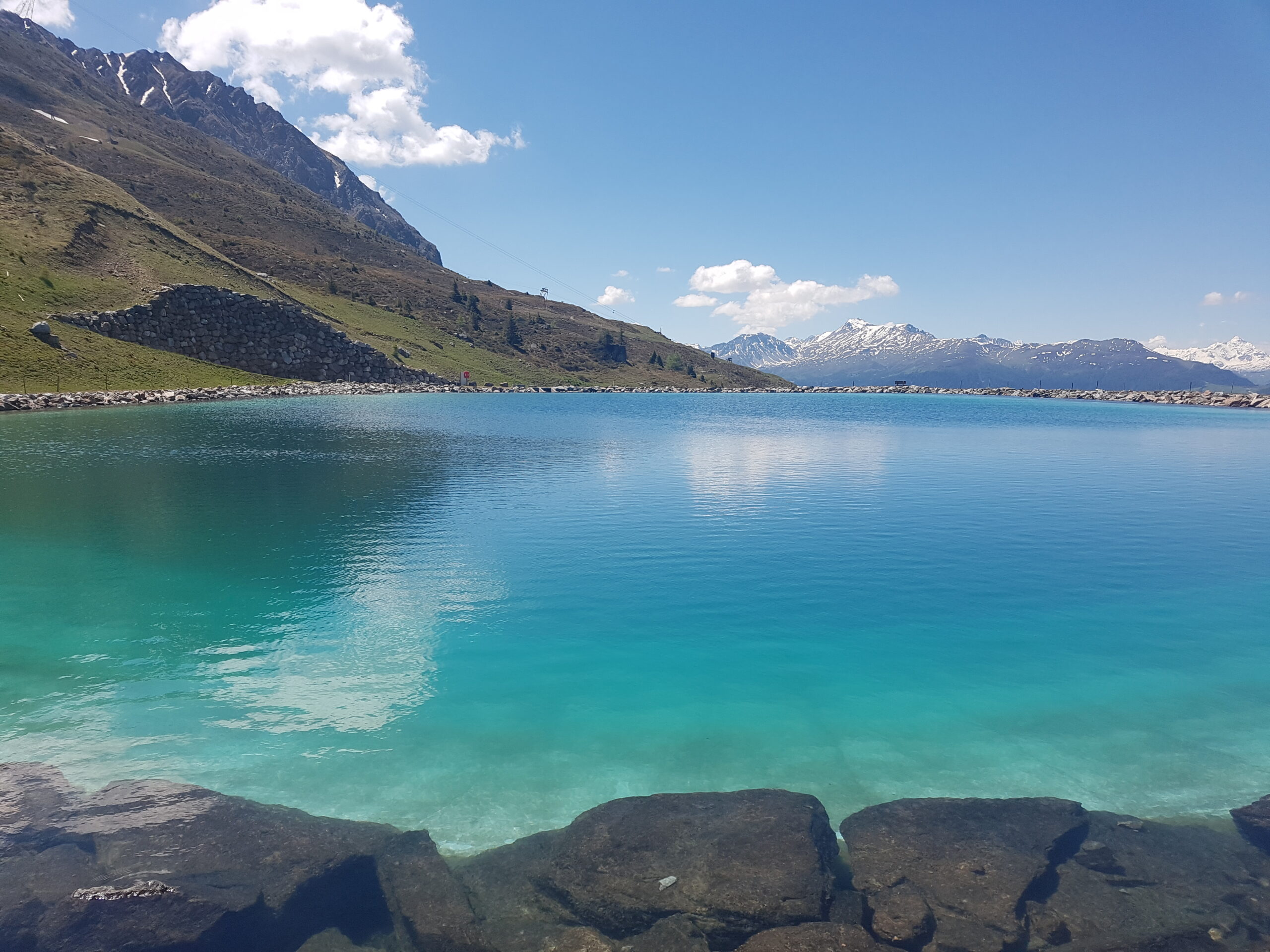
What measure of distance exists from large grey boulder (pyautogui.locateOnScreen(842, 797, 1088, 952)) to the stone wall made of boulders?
125 metres

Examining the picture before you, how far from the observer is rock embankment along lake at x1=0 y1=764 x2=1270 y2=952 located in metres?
10.3

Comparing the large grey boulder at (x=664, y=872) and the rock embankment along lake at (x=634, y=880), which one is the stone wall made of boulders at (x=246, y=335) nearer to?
the rock embankment along lake at (x=634, y=880)

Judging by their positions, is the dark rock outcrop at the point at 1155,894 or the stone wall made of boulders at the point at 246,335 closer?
the dark rock outcrop at the point at 1155,894

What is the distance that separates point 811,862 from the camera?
1193cm

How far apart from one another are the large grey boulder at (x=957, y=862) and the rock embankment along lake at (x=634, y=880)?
0.04 m

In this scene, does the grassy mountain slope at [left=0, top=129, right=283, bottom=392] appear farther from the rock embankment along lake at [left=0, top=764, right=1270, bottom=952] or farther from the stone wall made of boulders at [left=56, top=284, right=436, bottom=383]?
the rock embankment along lake at [left=0, top=764, right=1270, bottom=952]

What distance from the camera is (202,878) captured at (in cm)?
1112

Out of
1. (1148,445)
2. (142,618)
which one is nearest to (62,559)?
(142,618)

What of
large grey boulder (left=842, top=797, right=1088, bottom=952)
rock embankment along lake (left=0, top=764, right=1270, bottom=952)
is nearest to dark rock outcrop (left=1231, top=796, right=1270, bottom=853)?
rock embankment along lake (left=0, top=764, right=1270, bottom=952)

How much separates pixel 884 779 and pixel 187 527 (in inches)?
1298

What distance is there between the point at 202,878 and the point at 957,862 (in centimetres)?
1298

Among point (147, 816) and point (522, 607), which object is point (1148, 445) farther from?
point (147, 816)

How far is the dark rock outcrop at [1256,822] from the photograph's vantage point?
13.0 metres

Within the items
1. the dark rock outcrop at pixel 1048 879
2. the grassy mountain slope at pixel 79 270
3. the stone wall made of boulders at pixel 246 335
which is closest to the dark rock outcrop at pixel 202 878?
the dark rock outcrop at pixel 1048 879
